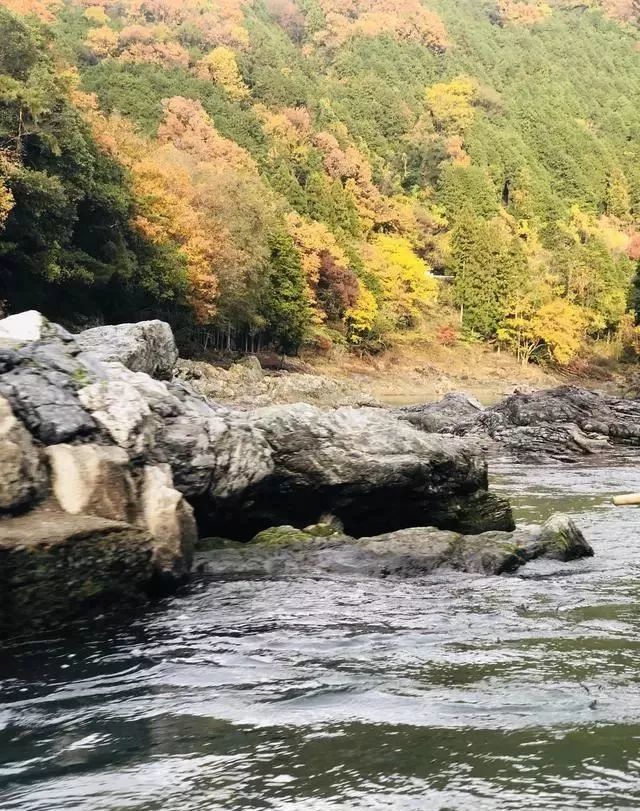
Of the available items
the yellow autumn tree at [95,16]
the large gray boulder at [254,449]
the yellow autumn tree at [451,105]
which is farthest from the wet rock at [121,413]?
the yellow autumn tree at [451,105]

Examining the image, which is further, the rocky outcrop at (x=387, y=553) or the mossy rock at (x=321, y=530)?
the mossy rock at (x=321, y=530)

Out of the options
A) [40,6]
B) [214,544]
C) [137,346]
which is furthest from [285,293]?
[40,6]

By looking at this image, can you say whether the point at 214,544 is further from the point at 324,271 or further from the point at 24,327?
the point at 324,271

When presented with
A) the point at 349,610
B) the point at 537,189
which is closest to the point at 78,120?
the point at 349,610

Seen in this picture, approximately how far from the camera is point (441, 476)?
10.9m

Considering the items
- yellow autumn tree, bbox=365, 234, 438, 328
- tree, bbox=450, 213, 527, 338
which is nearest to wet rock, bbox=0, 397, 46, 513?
yellow autumn tree, bbox=365, 234, 438, 328

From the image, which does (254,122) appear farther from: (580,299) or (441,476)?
(441,476)

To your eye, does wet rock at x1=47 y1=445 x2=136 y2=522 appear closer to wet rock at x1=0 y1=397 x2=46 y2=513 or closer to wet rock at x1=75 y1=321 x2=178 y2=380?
wet rock at x1=0 y1=397 x2=46 y2=513

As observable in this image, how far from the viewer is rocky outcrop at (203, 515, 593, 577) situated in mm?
8742

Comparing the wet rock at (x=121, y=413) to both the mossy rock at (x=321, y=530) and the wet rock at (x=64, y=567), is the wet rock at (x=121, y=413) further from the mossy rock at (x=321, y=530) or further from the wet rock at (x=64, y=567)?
the mossy rock at (x=321, y=530)

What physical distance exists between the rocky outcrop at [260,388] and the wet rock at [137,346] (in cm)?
1978

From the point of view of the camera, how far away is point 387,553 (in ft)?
29.4

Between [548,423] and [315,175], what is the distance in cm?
5960

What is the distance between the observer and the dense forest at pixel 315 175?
35.2 meters
